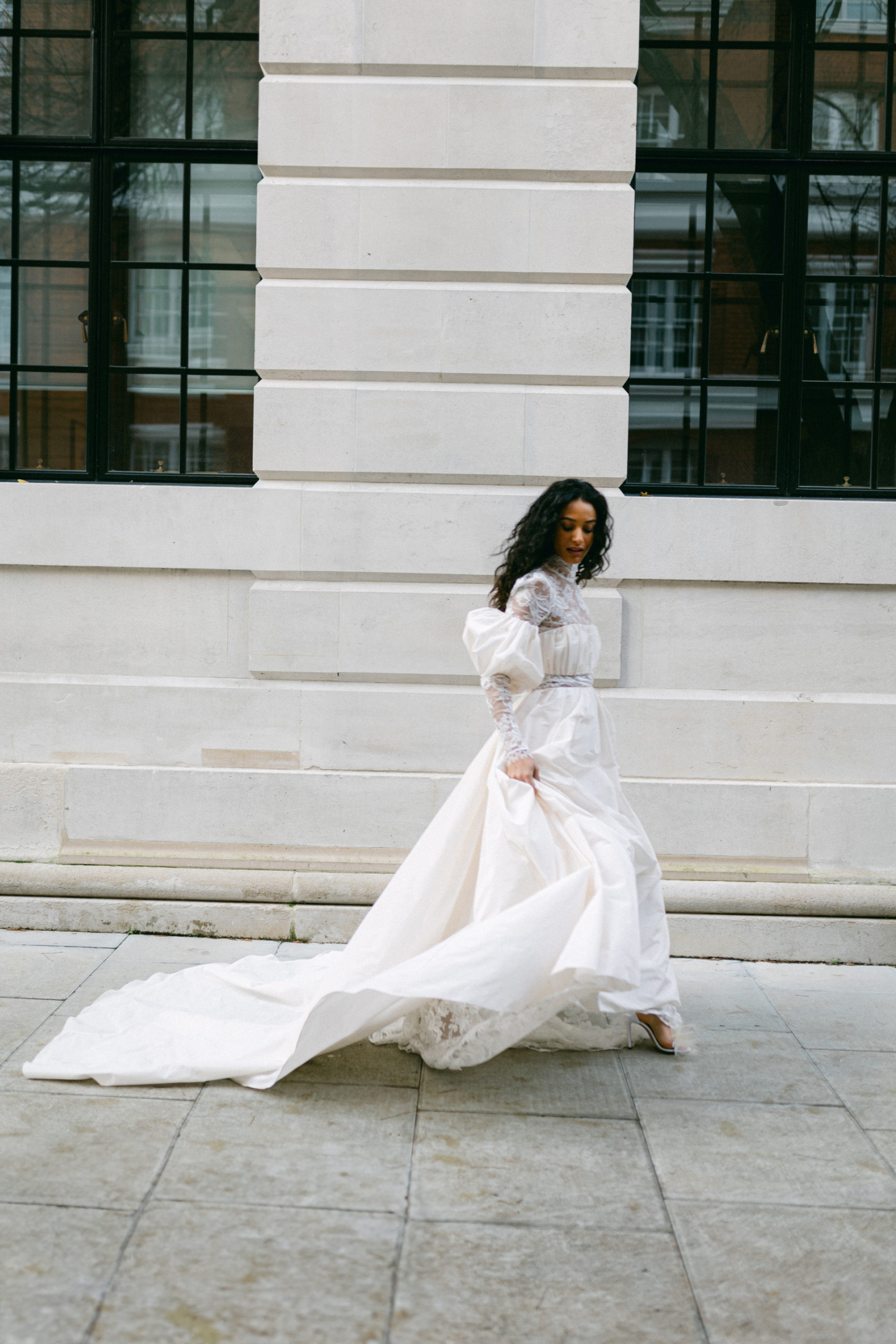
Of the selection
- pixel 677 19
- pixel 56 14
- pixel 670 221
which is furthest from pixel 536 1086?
pixel 56 14

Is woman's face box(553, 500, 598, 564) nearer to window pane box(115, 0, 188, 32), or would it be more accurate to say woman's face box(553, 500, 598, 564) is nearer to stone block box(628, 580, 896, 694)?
stone block box(628, 580, 896, 694)

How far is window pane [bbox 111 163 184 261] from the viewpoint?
619 centimetres

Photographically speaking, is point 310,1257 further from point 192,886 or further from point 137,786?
point 137,786

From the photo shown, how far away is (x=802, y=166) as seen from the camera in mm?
6043

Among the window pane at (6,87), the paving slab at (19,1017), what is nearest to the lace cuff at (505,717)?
the paving slab at (19,1017)

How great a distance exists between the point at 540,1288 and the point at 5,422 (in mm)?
5182

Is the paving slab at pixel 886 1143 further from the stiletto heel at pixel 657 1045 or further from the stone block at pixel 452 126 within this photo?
the stone block at pixel 452 126

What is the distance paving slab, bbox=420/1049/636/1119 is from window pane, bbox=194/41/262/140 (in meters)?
4.73

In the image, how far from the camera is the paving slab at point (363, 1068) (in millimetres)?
3852

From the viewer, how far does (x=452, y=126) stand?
555cm

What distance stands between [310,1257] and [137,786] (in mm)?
3312

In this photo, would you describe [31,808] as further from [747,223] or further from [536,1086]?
[747,223]

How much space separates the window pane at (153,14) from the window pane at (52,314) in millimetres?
1280

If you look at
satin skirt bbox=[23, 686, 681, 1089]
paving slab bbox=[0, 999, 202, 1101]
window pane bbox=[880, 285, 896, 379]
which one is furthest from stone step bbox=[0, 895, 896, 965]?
window pane bbox=[880, 285, 896, 379]
